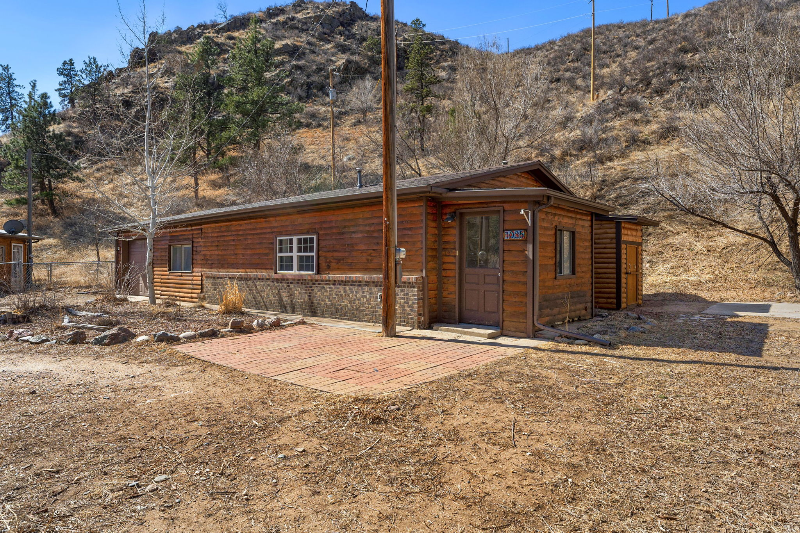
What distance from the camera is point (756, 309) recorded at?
12.9 meters

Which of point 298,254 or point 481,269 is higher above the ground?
point 298,254

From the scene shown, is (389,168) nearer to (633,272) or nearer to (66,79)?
(633,272)

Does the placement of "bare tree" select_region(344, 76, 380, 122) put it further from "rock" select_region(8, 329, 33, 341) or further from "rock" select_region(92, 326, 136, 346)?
"rock" select_region(92, 326, 136, 346)

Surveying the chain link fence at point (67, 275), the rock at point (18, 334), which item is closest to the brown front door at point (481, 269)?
the rock at point (18, 334)

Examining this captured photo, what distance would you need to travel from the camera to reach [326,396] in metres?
5.02

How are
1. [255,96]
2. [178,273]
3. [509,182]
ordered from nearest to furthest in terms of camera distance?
1. [509,182]
2. [178,273]
3. [255,96]

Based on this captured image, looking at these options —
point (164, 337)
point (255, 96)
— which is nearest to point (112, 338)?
point (164, 337)

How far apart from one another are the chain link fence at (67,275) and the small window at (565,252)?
1746cm

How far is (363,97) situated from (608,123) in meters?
21.3

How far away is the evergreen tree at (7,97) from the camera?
5281 cm

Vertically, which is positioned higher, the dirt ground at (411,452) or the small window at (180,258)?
the small window at (180,258)

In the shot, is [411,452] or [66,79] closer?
[411,452]

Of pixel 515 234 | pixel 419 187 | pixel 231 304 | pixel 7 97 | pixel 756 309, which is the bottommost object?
pixel 756 309

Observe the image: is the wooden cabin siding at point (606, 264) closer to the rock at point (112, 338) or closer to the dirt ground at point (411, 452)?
the dirt ground at point (411, 452)
